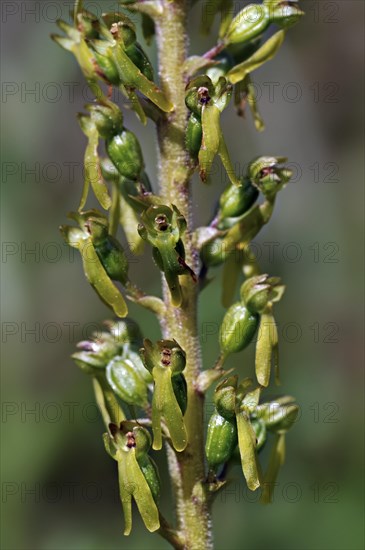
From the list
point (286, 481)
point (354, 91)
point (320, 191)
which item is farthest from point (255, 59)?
point (354, 91)

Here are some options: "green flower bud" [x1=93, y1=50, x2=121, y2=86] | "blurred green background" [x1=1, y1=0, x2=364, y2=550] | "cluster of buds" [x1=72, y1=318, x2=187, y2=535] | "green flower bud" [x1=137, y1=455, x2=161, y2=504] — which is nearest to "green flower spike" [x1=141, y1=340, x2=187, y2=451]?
"cluster of buds" [x1=72, y1=318, x2=187, y2=535]

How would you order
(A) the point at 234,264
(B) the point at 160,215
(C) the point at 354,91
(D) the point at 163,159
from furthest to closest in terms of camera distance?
(C) the point at 354,91 → (A) the point at 234,264 → (D) the point at 163,159 → (B) the point at 160,215

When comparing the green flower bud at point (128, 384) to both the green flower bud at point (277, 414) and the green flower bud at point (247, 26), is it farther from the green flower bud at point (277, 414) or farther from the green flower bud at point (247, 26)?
the green flower bud at point (247, 26)

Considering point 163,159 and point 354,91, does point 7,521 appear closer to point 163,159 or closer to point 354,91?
point 163,159

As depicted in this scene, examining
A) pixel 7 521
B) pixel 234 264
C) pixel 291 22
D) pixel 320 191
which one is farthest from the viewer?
pixel 320 191

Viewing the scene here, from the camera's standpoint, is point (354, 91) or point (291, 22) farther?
point (354, 91)

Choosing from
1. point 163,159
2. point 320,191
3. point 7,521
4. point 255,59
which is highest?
point 320,191

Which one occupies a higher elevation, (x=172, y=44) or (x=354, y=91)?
(x=354, y=91)
